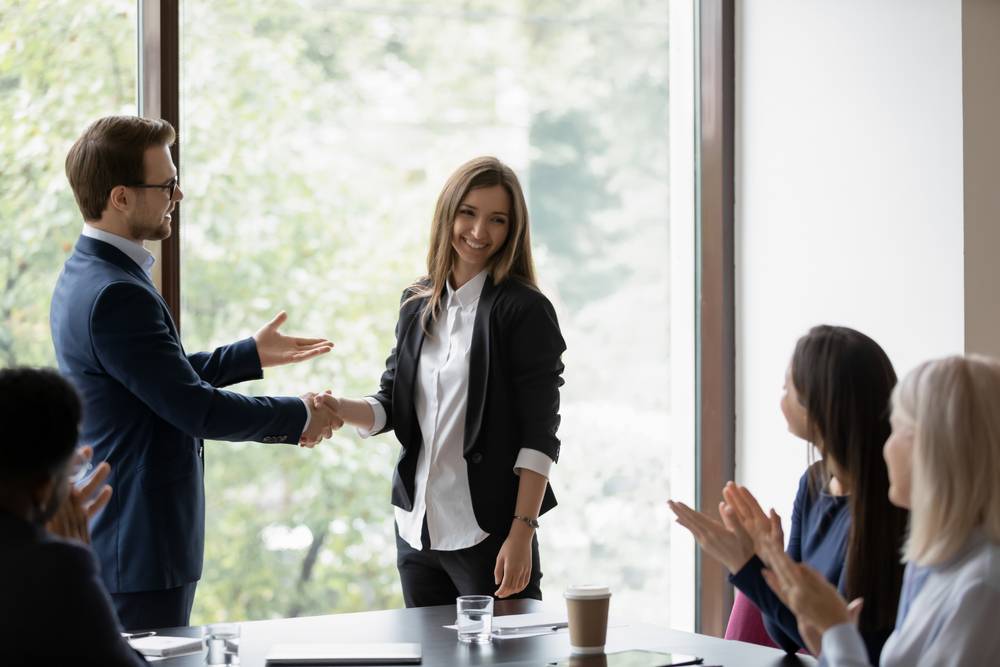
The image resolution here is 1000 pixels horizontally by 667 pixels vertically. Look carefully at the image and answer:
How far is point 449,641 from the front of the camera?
207 cm

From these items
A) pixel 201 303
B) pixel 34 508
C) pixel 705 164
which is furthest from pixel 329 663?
pixel 705 164

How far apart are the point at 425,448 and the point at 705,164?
169 cm

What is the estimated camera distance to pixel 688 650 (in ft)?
6.63

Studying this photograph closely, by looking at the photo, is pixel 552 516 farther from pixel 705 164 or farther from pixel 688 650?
Answer: pixel 688 650

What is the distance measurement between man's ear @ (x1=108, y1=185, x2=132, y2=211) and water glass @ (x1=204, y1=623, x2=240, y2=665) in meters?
1.16

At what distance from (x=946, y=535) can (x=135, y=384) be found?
166 centimetres

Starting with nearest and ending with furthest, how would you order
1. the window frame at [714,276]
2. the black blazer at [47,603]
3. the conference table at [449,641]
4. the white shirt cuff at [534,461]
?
the black blazer at [47,603], the conference table at [449,641], the white shirt cuff at [534,461], the window frame at [714,276]

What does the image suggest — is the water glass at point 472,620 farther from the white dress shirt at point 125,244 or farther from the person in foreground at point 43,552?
the white dress shirt at point 125,244

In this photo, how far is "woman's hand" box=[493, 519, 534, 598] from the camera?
2672mm

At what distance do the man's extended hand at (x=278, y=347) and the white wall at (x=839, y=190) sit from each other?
152 cm

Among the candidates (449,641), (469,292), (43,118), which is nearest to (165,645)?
(449,641)

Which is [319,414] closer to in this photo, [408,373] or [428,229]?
[408,373]

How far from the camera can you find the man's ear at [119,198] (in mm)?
2672

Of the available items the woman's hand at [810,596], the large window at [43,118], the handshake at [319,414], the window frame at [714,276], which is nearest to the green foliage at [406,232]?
the window frame at [714,276]
